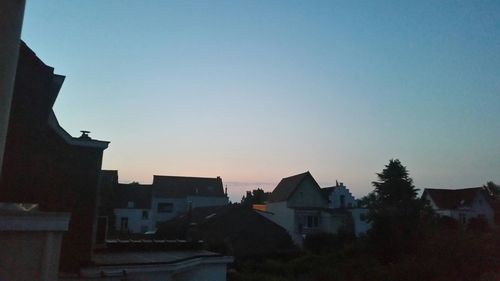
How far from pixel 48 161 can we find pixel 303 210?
3388 cm

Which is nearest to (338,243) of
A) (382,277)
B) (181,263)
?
(382,277)

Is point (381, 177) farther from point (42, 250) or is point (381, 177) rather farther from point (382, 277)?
point (42, 250)

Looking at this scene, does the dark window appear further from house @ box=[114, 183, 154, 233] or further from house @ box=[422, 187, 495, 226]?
house @ box=[422, 187, 495, 226]

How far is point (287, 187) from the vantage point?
47094 millimetres

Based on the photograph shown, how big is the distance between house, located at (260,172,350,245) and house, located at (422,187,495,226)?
16931 millimetres

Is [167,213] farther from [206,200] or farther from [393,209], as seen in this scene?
[393,209]

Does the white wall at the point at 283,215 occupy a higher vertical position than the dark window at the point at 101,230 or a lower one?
higher

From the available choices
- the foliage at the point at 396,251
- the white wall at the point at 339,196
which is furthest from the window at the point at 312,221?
the white wall at the point at 339,196

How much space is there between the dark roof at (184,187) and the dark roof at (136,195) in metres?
2.60

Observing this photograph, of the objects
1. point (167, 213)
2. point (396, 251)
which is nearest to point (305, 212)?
point (396, 251)

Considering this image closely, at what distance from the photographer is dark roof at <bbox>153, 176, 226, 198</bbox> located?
61597mm

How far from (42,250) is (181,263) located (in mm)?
8233

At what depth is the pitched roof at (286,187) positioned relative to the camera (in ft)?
149

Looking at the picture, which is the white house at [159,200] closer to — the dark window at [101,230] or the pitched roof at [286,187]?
the pitched roof at [286,187]
